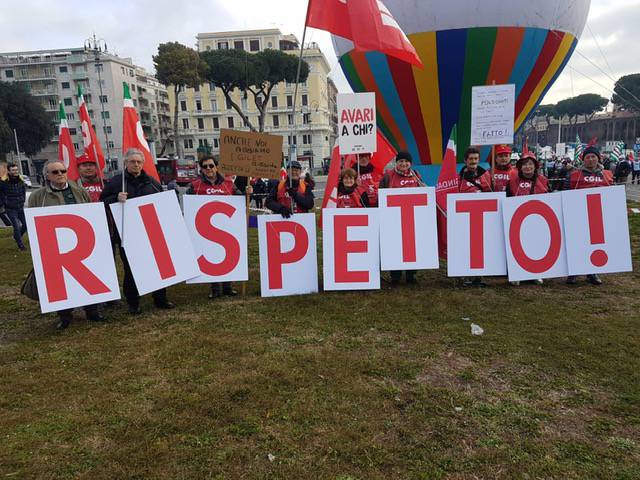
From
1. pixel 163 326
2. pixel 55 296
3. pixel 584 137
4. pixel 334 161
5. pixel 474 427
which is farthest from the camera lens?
pixel 584 137

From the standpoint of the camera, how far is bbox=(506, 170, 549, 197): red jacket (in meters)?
6.18

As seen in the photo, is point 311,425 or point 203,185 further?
point 203,185

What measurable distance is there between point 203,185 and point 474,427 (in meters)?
4.43

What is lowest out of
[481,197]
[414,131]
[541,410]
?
[541,410]

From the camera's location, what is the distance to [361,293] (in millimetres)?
5996

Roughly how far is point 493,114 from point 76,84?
80051 mm

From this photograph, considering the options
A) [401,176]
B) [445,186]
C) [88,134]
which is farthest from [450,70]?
[88,134]

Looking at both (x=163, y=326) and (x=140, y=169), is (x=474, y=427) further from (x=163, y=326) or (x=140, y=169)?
(x=140, y=169)

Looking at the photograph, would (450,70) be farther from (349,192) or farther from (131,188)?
(131,188)

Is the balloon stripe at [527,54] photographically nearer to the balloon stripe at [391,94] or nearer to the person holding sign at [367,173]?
the balloon stripe at [391,94]

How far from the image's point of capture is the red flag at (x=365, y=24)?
5.56 meters

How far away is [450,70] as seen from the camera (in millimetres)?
9031

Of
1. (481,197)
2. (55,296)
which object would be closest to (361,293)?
(481,197)

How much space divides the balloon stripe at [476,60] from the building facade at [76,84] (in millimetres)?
69924
